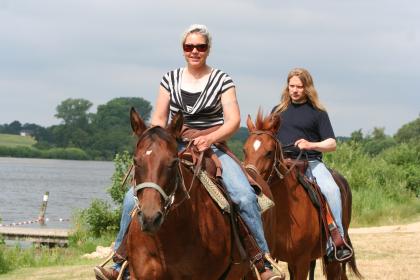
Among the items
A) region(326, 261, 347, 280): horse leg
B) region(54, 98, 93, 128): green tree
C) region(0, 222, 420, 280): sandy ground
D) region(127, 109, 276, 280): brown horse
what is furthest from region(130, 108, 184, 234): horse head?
region(54, 98, 93, 128): green tree

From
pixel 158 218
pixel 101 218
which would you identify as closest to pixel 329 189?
pixel 158 218

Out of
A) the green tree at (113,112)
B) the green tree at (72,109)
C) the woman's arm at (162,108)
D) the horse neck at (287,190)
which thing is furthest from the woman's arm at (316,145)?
the green tree at (72,109)

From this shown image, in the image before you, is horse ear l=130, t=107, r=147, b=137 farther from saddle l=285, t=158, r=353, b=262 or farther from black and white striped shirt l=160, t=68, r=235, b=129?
saddle l=285, t=158, r=353, b=262

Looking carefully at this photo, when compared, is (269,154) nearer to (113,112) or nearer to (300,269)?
(300,269)

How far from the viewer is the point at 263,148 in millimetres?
9773

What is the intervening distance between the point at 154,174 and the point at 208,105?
1.83 m

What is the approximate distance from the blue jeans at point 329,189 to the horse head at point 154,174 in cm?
516

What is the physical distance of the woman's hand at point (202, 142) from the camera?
23.8 ft

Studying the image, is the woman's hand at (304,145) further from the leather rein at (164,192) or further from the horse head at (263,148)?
the leather rein at (164,192)

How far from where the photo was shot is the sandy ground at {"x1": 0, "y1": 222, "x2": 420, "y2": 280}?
15.1 m

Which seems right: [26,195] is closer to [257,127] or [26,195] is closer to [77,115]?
[257,127]

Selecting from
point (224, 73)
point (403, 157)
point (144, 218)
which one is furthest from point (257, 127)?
point (403, 157)

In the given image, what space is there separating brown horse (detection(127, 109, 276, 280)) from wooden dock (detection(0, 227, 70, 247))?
22.4 metres

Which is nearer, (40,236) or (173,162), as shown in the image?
(173,162)
